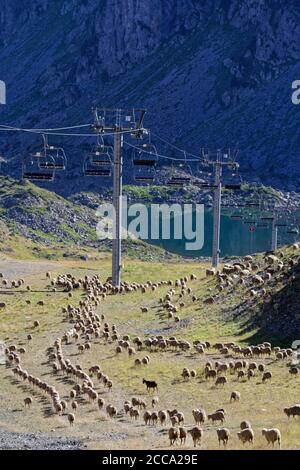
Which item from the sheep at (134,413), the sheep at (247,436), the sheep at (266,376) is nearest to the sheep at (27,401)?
the sheep at (134,413)

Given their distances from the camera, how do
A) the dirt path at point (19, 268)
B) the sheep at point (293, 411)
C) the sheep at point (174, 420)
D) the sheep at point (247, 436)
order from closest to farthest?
the sheep at point (247, 436), the sheep at point (174, 420), the sheep at point (293, 411), the dirt path at point (19, 268)

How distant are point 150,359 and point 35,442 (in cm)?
1604

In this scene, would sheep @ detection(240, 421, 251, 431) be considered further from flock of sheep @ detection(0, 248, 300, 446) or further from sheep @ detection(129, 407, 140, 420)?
sheep @ detection(129, 407, 140, 420)

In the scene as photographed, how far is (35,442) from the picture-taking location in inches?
1181

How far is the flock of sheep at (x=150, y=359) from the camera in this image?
32.0 meters

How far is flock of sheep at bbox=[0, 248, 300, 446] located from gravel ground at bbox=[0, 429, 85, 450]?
222cm

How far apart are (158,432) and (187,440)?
6.96 feet

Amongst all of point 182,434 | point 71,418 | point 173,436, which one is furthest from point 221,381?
point 173,436

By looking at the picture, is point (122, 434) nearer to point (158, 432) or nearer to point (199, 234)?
point (158, 432)

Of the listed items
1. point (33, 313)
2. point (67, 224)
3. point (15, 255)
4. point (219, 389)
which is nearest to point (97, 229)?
point (67, 224)

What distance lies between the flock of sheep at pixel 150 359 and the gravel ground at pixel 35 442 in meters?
2.22

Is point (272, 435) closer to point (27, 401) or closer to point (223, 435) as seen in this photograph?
point (223, 435)

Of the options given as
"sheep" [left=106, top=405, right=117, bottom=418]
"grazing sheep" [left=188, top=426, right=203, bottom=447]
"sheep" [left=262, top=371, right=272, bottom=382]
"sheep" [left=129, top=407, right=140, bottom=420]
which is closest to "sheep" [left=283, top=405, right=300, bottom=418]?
"grazing sheep" [left=188, top=426, right=203, bottom=447]

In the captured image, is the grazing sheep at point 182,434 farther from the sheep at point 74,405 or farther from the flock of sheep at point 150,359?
the sheep at point 74,405
